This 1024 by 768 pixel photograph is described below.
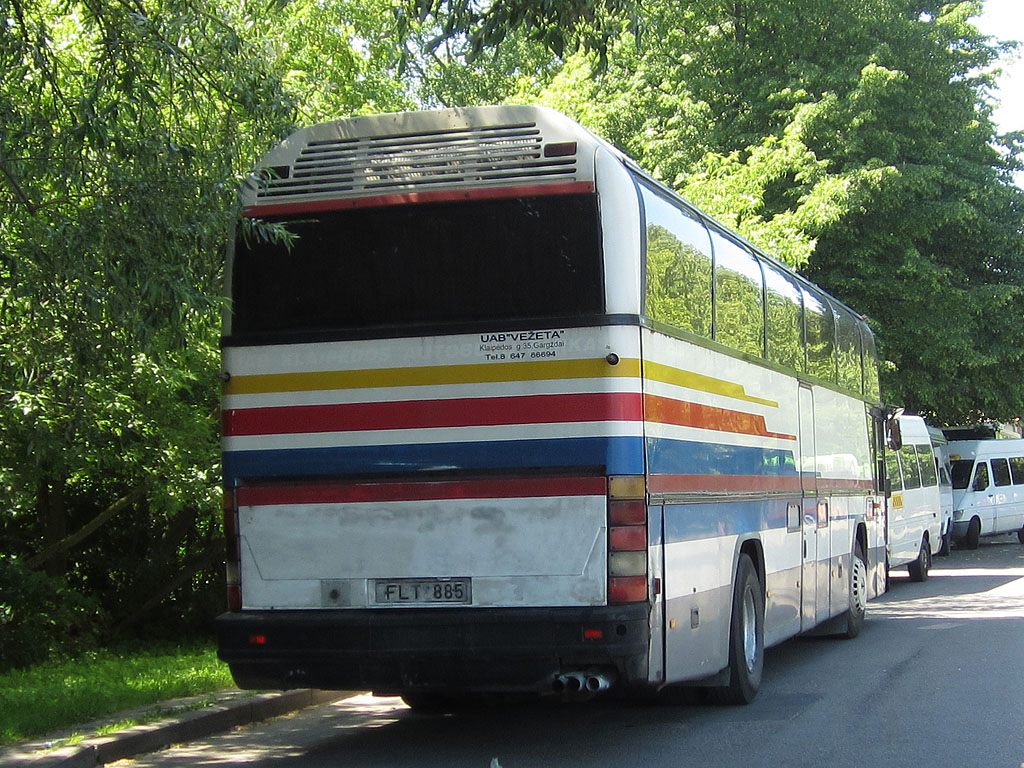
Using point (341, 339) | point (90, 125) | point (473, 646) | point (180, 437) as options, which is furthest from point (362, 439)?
point (180, 437)

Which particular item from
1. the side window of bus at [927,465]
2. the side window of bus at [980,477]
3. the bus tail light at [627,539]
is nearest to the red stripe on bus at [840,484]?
the bus tail light at [627,539]

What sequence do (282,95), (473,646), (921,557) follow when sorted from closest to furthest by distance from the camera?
(473,646) → (282,95) → (921,557)

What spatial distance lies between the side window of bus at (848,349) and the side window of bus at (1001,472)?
19824 millimetres

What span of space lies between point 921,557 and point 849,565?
9.22 metres

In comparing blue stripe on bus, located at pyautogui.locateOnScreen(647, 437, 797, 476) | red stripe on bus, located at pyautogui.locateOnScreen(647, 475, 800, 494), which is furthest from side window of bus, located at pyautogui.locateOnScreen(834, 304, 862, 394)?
blue stripe on bus, located at pyautogui.locateOnScreen(647, 437, 797, 476)

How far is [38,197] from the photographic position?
9289mm

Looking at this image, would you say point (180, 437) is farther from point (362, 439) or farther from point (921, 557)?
point (921, 557)

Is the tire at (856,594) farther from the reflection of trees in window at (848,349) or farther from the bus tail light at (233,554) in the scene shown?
the bus tail light at (233,554)

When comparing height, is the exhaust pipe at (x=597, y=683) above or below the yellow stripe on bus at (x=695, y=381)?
below

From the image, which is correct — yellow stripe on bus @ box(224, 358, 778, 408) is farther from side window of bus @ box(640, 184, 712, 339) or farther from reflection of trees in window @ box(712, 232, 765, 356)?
reflection of trees in window @ box(712, 232, 765, 356)

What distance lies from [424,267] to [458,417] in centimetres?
92

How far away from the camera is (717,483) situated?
948 centimetres

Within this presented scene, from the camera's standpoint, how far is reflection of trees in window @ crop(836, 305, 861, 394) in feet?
51.0

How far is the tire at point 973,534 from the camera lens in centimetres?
3412
